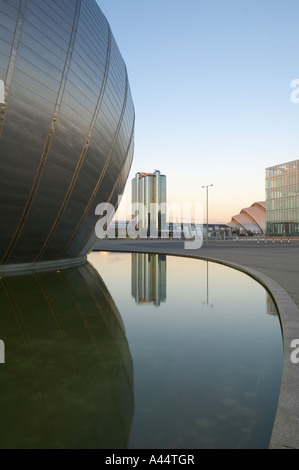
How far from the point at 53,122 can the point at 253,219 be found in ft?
349

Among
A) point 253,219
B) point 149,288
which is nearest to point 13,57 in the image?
point 149,288

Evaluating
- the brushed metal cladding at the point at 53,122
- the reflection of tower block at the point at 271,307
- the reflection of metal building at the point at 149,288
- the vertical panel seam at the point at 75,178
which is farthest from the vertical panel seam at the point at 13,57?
the reflection of tower block at the point at 271,307

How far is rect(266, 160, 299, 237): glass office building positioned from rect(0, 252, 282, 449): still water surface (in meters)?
83.1

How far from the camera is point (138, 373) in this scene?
424 centimetres

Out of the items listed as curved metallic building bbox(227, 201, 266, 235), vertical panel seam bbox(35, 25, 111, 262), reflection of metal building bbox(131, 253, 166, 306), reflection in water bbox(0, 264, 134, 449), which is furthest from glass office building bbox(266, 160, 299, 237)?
reflection in water bbox(0, 264, 134, 449)

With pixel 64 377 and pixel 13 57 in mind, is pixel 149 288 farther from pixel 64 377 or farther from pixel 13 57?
pixel 13 57

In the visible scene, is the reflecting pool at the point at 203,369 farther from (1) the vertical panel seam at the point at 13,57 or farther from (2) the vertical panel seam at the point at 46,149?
(1) the vertical panel seam at the point at 13,57

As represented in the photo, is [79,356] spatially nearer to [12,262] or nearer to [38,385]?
[38,385]

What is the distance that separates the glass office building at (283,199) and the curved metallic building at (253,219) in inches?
715

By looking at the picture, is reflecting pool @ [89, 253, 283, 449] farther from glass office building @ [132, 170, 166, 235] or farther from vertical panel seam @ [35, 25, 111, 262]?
glass office building @ [132, 170, 166, 235]

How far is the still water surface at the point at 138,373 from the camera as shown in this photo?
2.92 meters

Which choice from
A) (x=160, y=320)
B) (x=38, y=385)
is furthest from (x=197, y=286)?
(x=38, y=385)

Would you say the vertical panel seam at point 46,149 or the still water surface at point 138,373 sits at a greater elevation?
the vertical panel seam at point 46,149

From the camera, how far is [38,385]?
385 cm
